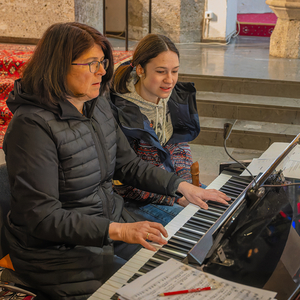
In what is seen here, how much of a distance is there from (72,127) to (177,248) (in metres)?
0.61

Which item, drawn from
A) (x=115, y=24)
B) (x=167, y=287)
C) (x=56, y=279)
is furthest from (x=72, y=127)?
(x=115, y=24)

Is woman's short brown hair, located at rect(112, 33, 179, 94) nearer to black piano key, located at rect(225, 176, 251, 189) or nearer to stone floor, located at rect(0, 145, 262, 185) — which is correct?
black piano key, located at rect(225, 176, 251, 189)

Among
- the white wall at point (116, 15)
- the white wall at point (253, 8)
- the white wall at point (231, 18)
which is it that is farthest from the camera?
the white wall at point (253, 8)

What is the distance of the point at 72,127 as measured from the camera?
5.27ft

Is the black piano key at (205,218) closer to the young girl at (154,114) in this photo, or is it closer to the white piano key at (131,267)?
the white piano key at (131,267)

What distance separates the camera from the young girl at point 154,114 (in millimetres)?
2250

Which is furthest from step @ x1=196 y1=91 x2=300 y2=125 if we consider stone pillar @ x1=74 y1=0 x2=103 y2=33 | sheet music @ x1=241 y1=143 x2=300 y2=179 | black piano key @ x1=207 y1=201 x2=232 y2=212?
black piano key @ x1=207 y1=201 x2=232 y2=212

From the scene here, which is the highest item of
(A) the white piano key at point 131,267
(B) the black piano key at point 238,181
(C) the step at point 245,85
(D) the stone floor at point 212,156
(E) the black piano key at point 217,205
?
(C) the step at point 245,85

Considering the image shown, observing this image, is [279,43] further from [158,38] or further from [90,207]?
[90,207]

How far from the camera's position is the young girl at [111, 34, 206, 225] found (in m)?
2.25

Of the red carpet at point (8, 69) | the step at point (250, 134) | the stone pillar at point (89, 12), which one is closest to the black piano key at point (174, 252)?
the red carpet at point (8, 69)

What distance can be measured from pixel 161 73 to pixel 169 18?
5.89 m

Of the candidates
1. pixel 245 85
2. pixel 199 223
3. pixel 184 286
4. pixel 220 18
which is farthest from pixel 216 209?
pixel 220 18

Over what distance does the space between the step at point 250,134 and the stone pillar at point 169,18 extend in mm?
3654
